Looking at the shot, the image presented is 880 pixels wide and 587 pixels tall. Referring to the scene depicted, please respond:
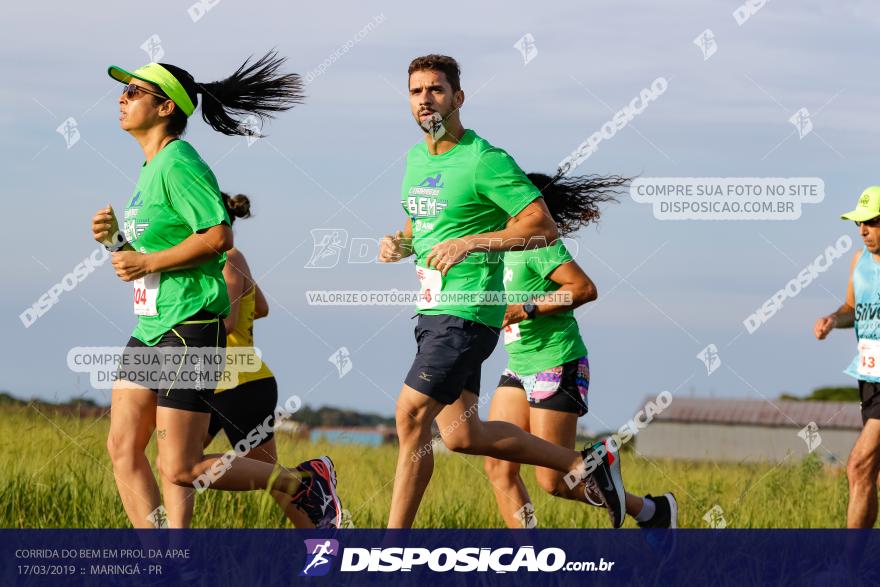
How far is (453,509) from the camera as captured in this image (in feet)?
24.9

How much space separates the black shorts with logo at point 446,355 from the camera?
18.3 ft

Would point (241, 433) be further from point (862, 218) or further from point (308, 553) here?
point (862, 218)

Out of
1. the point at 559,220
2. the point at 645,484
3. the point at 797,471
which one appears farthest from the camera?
the point at 645,484

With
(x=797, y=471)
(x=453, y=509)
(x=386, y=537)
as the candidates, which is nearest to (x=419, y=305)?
Result: (x=386, y=537)

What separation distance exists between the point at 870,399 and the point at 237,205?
3336mm

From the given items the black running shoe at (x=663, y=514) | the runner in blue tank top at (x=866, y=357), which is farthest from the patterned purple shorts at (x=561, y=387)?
the runner in blue tank top at (x=866, y=357)

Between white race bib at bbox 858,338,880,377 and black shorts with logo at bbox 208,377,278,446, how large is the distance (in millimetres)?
3012

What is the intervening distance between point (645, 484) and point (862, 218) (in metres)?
3.99

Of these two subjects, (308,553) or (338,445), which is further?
(338,445)

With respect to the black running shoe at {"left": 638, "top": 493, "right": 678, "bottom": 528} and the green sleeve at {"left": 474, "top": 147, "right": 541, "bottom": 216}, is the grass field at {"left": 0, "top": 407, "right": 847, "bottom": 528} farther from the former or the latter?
the green sleeve at {"left": 474, "top": 147, "right": 541, "bottom": 216}

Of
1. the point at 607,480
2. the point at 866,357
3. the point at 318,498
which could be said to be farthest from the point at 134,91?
the point at 866,357

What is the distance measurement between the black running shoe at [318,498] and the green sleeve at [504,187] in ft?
4.89

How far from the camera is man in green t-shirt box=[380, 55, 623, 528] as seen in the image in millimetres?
5590

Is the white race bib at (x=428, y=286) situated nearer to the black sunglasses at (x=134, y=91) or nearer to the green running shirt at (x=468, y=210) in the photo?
the green running shirt at (x=468, y=210)
